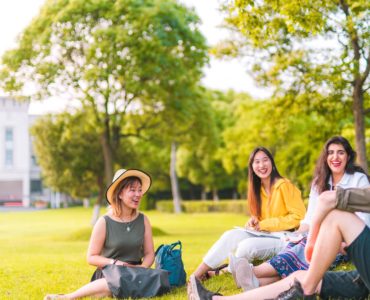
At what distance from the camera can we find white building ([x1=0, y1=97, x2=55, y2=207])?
70875 mm

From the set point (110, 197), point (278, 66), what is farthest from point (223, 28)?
point (110, 197)

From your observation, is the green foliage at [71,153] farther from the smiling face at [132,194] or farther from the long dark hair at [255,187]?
the smiling face at [132,194]

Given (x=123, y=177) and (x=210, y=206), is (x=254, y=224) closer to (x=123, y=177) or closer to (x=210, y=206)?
(x=123, y=177)

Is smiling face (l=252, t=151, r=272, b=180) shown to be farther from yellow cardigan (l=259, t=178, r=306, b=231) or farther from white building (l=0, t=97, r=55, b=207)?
white building (l=0, t=97, r=55, b=207)

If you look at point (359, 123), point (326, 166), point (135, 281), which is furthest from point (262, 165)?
point (359, 123)

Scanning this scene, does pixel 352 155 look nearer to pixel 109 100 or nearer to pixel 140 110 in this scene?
pixel 109 100

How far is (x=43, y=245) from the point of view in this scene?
21.5 meters

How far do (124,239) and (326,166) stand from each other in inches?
83.6

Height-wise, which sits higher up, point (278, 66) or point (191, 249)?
point (278, 66)

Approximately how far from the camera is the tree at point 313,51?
12844 mm

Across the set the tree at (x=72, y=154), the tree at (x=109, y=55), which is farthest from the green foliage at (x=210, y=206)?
the tree at (x=109, y=55)

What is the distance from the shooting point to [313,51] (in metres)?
16.6

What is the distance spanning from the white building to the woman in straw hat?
2563 inches

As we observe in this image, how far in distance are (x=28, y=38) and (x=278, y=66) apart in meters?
9.94
